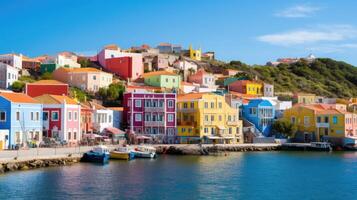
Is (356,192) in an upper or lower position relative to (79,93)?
lower

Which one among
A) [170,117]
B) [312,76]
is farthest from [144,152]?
[312,76]

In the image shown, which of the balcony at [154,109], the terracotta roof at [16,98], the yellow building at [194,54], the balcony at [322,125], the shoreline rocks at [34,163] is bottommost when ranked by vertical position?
the shoreline rocks at [34,163]

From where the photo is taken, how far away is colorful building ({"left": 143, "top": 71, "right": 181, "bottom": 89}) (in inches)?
3536

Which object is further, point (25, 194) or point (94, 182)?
point (94, 182)

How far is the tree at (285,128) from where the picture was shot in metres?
75.9

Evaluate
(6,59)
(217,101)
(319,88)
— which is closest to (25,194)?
(217,101)

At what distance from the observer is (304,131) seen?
78.4m

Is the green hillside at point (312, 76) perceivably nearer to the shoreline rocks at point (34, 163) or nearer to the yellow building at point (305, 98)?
the yellow building at point (305, 98)

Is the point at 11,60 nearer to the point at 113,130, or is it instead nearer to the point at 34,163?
the point at 113,130

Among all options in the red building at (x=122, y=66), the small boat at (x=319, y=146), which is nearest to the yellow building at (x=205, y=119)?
the small boat at (x=319, y=146)

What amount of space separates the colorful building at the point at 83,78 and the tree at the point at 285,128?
2474 cm

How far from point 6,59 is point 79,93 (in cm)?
1810

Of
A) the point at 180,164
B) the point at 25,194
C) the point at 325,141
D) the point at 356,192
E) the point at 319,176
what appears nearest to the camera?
the point at 25,194

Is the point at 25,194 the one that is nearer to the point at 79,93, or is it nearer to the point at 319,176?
the point at 319,176
